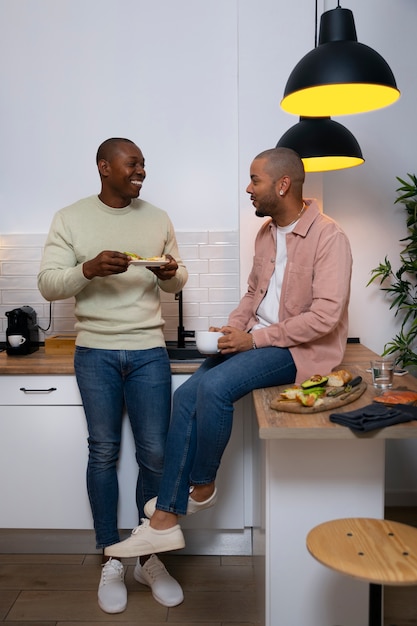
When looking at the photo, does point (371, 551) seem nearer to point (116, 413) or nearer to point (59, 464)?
point (116, 413)

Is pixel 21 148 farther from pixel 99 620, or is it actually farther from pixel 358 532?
pixel 358 532

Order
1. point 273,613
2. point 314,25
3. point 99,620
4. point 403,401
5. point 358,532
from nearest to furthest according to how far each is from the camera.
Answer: point 358,532
point 403,401
point 273,613
point 99,620
point 314,25

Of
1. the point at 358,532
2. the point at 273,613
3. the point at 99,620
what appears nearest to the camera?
the point at 358,532

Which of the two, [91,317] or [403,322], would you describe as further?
[403,322]

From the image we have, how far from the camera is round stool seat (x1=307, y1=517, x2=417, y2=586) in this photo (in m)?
1.56

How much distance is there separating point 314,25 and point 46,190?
1541 millimetres

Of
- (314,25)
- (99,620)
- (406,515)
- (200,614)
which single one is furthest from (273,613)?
(314,25)

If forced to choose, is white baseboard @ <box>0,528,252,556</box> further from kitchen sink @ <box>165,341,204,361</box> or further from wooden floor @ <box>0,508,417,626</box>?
kitchen sink @ <box>165,341,204,361</box>

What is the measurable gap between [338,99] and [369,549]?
1422 millimetres

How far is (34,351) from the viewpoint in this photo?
3424 mm

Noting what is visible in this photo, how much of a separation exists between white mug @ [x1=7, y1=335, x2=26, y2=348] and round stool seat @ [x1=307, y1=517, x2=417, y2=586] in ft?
6.23

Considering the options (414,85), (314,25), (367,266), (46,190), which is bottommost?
(367,266)

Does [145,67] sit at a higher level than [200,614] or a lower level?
higher

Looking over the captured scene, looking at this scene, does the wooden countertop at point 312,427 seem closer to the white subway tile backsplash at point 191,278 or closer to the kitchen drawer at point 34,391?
the kitchen drawer at point 34,391
